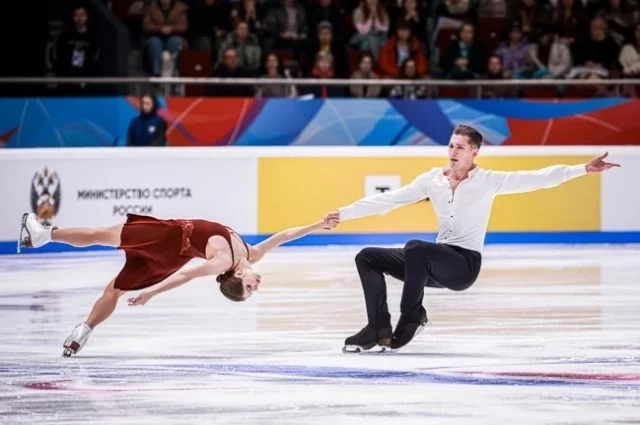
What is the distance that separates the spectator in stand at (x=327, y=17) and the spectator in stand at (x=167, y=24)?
1.53 meters

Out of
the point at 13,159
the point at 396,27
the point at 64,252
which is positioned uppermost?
the point at 396,27

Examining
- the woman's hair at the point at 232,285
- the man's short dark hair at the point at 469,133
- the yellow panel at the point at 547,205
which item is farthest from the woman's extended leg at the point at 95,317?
the yellow panel at the point at 547,205

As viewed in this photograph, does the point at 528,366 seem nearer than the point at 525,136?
Yes

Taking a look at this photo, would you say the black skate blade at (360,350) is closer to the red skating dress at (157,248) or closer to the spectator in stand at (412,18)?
the red skating dress at (157,248)

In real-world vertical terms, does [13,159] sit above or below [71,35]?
below

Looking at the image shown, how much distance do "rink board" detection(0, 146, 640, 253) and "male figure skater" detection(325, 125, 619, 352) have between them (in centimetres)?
655

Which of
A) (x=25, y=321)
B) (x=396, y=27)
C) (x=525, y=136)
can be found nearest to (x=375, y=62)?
(x=396, y=27)

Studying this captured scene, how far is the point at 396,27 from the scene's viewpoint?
16.7 m

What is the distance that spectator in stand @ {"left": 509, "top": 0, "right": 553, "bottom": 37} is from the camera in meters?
17.3

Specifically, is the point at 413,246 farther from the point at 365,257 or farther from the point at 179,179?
the point at 179,179

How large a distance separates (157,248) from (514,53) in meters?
9.78

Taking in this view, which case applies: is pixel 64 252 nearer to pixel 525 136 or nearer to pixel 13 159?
pixel 13 159

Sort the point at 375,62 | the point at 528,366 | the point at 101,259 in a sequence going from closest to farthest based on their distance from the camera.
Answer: the point at 528,366, the point at 101,259, the point at 375,62

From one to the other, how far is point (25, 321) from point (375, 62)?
7.84 metres
